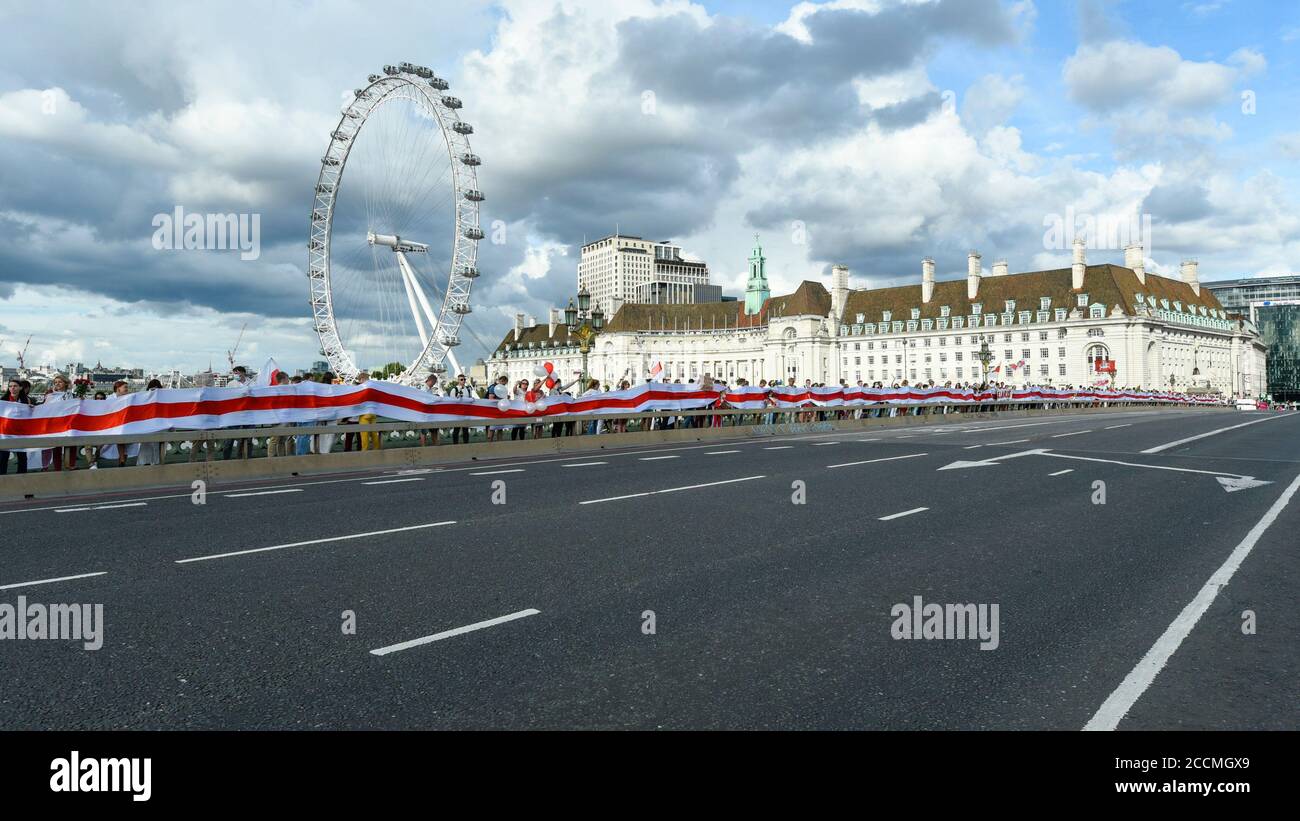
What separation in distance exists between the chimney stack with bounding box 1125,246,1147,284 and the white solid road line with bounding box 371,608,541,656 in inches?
6292

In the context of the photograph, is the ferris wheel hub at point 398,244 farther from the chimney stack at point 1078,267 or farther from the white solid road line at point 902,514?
the chimney stack at point 1078,267

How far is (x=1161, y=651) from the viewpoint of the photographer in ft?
18.7

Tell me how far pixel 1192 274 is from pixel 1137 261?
1038 inches

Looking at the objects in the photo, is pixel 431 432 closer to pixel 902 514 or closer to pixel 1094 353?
pixel 902 514

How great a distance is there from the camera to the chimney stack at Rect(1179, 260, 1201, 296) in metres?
161

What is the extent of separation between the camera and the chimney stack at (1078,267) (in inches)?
5571

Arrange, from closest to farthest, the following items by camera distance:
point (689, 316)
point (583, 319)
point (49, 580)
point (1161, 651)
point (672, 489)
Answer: point (1161, 651) < point (49, 580) < point (672, 489) < point (583, 319) < point (689, 316)

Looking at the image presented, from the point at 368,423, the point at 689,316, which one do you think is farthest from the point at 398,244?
the point at 689,316

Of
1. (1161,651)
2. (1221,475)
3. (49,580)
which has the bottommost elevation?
(1221,475)

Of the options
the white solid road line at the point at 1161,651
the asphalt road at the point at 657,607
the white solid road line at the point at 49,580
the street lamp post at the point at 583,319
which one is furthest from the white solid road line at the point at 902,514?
the street lamp post at the point at 583,319

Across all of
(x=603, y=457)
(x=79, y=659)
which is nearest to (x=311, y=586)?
(x=79, y=659)

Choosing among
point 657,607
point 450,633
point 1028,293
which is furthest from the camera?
point 1028,293

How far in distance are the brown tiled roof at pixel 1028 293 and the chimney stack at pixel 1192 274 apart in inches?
55.6
